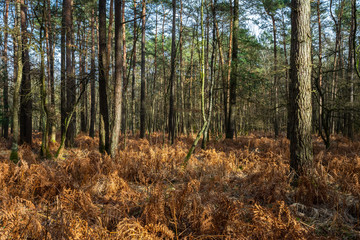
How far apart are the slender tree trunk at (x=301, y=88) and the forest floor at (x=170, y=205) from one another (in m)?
0.56

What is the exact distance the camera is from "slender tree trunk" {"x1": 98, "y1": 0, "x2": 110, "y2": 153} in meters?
7.29

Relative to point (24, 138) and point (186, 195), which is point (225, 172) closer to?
point (186, 195)

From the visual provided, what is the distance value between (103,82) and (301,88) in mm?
6265

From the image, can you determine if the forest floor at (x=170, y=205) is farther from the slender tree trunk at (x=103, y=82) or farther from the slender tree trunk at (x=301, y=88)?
the slender tree trunk at (x=103, y=82)

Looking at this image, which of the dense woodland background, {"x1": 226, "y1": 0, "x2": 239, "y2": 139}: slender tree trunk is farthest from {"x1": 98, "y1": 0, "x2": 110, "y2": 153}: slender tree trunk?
{"x1": 226, "y1": 0, "x2": 239, "y2": 139}: slender tree trunk

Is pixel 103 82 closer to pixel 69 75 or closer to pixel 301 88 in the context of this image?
pixel 69 75

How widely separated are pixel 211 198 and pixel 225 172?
2.13m

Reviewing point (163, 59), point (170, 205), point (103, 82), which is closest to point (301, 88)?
point (170, 205)

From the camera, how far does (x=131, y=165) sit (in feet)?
18.1

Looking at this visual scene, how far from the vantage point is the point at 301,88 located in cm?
433

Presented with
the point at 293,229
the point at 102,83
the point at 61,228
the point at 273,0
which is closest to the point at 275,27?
the point at 273,0

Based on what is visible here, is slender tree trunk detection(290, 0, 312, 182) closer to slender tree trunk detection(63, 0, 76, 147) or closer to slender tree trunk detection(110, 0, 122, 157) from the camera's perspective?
slender tree trunk detection(110, 0, 122, 157)

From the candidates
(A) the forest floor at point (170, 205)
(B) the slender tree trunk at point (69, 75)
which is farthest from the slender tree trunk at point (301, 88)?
(B) the slender tree trunk at point (69, 75)

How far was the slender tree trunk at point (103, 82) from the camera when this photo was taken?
7289mm
